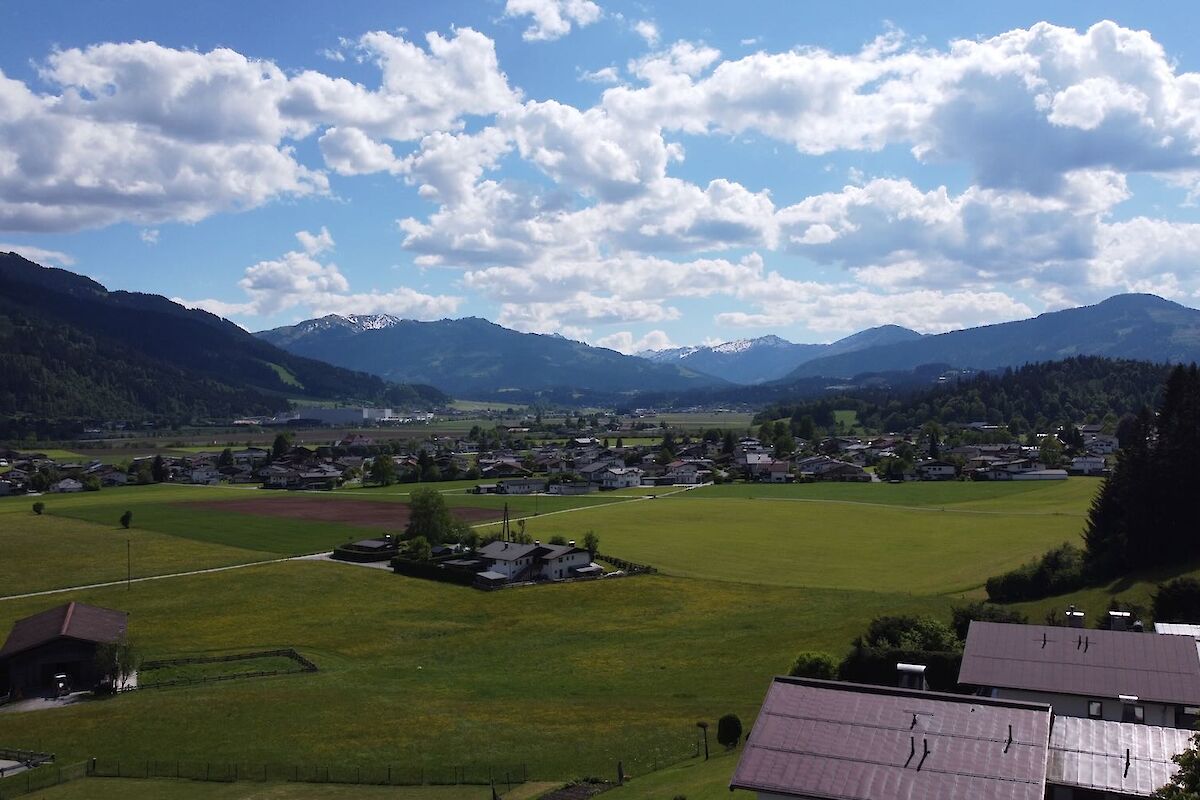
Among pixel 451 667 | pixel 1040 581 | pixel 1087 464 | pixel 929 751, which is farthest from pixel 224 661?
pixel 1087 464

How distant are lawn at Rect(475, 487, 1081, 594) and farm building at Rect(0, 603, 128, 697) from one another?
37377 mm

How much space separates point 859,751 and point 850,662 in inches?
621

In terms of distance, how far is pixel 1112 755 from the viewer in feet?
70.4

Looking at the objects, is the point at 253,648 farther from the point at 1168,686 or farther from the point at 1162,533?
the point at 1162,533

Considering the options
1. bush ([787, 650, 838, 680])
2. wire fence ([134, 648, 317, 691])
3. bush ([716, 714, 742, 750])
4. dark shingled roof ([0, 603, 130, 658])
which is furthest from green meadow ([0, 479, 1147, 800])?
dark shingled roof ([0, 603, 130, 658])

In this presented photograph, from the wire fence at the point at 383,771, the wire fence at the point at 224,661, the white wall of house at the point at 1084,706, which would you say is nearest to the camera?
the white wall of house at the point at 1084,706

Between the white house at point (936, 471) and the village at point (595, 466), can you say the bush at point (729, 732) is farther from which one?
the white house at point (936, 471)

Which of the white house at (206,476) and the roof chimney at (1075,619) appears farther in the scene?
the white house at (206,476)

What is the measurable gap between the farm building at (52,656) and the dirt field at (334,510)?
44922 millimetres

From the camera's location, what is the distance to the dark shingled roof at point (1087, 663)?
2730cm

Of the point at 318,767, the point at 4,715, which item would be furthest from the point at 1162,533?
the point at 4,715

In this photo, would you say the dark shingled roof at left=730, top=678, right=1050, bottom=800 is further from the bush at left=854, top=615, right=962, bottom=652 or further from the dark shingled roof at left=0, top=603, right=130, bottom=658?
the dark shingled roof at left=0, top=603, right=130, bottom=658

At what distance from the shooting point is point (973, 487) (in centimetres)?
11175

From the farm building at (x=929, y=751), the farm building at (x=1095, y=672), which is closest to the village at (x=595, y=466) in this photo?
the farm building at (x=1095, y=672)
